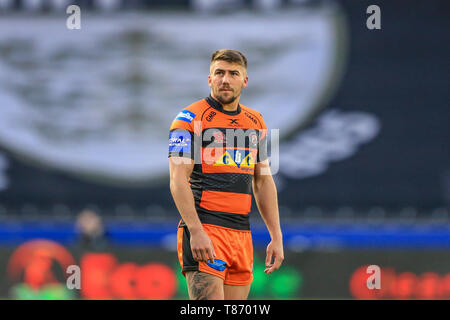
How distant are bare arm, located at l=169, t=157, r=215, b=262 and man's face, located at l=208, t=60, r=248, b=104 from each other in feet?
1.65

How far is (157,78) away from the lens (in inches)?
606

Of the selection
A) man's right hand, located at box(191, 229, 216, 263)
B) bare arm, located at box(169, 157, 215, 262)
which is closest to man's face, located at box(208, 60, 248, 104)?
bare arm, located at box(169, 157, 215, 262)

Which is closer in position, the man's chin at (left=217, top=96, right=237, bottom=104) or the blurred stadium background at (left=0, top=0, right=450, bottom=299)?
the man's chin at (left=217, top=96, right=237, bottom=104)

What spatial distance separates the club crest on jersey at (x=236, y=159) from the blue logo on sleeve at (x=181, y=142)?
233 millimetres

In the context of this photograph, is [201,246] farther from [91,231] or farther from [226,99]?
[91,231]

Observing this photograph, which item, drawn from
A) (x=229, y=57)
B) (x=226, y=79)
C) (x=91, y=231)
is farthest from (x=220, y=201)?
(x=91, y=231)

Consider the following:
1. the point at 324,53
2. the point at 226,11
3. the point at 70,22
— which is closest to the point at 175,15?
the point at 226,11

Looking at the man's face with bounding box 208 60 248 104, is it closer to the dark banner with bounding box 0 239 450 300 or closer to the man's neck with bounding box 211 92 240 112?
the man's neck with bounding box 211 92 240 112

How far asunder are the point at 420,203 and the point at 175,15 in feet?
21.9

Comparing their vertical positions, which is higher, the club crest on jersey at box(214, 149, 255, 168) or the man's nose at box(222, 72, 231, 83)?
the man's nose at box(222, 72, 231, 83)

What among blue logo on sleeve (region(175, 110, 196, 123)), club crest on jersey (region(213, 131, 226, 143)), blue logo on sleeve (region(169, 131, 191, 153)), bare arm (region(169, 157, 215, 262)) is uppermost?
blue logo on sleeve (region(175, 110, 196, 123))

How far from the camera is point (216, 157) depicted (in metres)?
4.33

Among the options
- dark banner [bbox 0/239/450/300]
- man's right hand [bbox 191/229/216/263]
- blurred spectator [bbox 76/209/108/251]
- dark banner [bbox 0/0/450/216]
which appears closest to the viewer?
man's right hand [bbox 191/229/216/263]

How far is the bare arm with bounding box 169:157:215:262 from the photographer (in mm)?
4082
